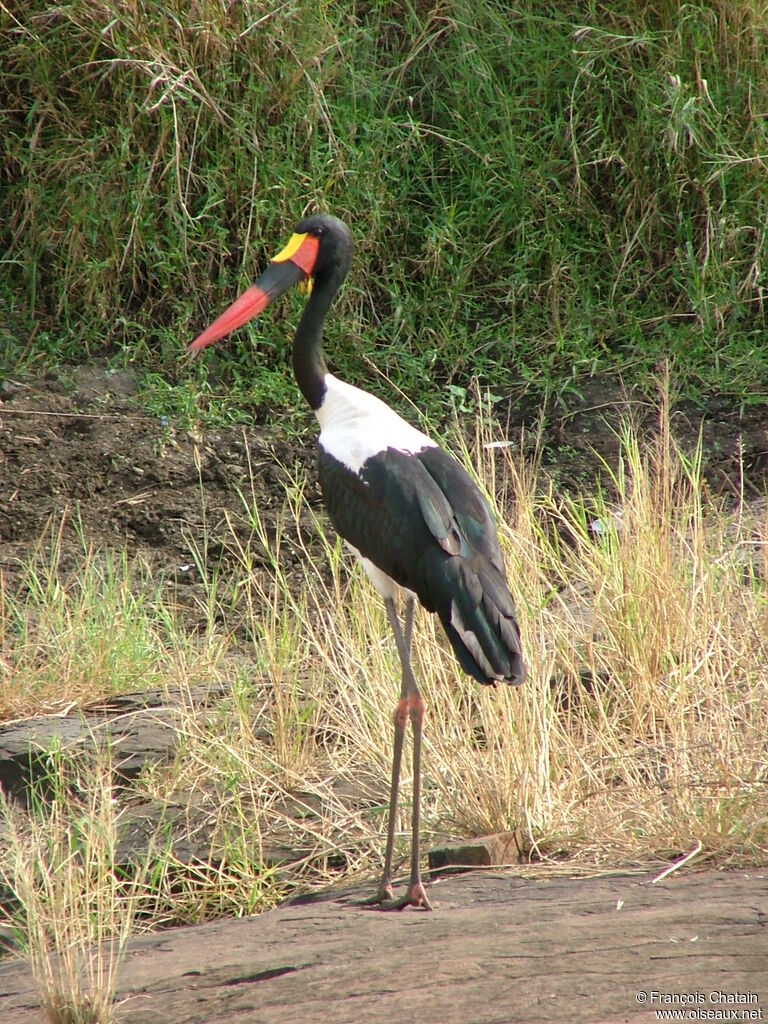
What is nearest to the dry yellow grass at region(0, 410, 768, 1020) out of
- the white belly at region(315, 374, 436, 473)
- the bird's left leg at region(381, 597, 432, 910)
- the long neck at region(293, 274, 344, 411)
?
the bird's left leg at region(381, 597, 432, 910)

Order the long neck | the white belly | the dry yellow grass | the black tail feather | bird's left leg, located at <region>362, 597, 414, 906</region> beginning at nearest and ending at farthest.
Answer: the black tail feather
bird's left leg, located at <region>362, 597, 414, 906</region>
the dry yellow grass
the white belly
the long neck

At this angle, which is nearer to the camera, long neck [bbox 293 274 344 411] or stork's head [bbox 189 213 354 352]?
long neck [bbox 293 274 344 411]

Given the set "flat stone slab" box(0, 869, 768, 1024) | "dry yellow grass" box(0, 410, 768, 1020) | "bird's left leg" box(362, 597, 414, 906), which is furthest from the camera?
"dry yellow grass" box(0, 410, 768, 1020)

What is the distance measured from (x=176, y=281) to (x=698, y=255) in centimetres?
227

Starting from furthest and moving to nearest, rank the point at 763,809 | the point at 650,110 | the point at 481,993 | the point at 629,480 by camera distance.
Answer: the point at 650,110 → the point at 629,480 → the point at 763,809 → the point at 481,993

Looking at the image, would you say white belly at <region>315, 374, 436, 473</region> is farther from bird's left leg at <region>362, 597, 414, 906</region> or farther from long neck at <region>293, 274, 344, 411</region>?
bird's left leg at <region>362, 597, 414, 906</region>

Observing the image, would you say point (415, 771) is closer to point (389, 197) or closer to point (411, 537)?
point (411, 537)

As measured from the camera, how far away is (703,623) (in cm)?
391

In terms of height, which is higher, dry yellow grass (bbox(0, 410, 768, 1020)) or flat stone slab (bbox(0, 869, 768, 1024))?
dry yellow grass (bbox(0, 410, 768, 1020))

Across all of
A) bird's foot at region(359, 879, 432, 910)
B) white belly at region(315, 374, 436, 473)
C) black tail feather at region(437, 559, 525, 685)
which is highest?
white belly at region(315, 374, 436, 473)

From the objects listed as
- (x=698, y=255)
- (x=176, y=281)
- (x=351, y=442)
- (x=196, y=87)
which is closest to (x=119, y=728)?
(x=351, y=442)

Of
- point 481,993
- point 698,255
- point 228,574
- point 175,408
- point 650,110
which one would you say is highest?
point 650,110

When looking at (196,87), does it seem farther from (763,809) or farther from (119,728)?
(763,809)

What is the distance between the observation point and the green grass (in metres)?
5.90
